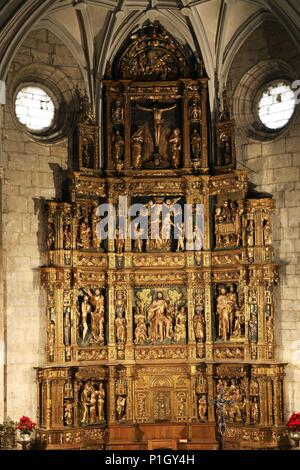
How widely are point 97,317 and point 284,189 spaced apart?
21.7ft

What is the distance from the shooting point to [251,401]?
2127 cm

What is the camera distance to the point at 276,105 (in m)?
22.8

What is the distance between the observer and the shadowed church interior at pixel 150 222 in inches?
836

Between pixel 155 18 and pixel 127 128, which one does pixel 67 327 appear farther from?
pixel 155 18

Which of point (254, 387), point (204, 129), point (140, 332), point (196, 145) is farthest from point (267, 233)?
point (140, 332)

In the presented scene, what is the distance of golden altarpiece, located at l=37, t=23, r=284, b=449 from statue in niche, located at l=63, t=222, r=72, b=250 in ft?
0.10

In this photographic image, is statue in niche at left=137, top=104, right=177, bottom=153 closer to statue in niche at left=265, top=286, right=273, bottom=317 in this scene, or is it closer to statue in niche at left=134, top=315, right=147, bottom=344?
statue in niche at left=134, top=315, right=147, bottom=344

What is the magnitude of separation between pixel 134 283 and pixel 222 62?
732 centimetres

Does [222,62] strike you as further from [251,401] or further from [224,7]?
[251,401]

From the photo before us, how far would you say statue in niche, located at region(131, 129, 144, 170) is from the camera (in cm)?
2300

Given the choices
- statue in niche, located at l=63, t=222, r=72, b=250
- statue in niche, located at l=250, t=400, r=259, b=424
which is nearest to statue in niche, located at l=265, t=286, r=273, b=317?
statue in niche, located at l=250, t=400, r=259, b=424

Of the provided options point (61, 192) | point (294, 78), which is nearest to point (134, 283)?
point (61, 192)

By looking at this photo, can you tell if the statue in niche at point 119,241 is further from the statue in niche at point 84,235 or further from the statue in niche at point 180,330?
the statue in niche at point 180,330

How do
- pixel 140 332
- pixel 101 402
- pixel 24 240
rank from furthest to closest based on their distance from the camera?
pixel 140 332 < pixel 101 402 < pixel 24 240
